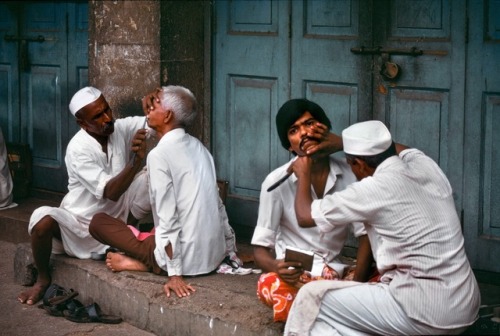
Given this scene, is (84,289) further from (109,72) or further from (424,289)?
(424,289)

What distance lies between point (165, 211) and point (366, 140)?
1.76 meters

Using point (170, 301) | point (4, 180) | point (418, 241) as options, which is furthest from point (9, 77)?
point (418, 241)

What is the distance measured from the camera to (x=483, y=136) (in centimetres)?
651

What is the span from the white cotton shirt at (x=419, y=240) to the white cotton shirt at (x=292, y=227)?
64 centimetres

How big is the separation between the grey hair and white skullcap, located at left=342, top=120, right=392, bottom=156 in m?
1.70

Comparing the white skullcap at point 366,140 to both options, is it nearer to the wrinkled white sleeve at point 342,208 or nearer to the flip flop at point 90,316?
the wrinkled white sleeve at point 342,208

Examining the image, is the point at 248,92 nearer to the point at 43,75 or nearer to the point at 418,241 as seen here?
the point at 43,75

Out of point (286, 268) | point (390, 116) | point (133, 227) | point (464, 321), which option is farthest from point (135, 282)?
point (464, 321)

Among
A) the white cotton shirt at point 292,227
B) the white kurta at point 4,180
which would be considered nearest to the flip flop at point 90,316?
the white cotton shirt at point 292,227

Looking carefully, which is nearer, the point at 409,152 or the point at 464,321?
the point at 464,321

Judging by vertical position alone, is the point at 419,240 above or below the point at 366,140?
below

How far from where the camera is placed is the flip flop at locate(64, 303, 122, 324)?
22.4 feet

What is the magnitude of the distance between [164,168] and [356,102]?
4.42 feet

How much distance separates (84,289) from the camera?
23.5 ft
